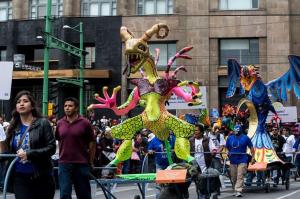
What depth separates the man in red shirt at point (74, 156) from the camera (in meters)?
8.58

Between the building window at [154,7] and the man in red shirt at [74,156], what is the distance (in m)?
31.9

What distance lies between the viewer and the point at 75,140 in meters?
8.63

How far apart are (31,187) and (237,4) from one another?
34.4m

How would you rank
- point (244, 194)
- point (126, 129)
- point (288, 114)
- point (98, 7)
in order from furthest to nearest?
point (98, 7)
point (288, 114)
point (244, 194)
point (126, 129)

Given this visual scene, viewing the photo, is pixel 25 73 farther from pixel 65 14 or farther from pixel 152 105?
pixel 152 105

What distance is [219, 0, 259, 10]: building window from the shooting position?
38.9 metres

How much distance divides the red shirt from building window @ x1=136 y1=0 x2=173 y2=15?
105ft

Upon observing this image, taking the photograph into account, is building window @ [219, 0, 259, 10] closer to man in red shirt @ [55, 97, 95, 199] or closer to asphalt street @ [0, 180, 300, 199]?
asphalt street @ [0, 180, 300, 199]

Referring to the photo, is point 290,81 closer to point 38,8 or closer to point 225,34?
point 225,34

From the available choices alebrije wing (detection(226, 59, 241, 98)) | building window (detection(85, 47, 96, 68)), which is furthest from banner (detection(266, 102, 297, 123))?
building window (detection(85, 47, 96, 68))

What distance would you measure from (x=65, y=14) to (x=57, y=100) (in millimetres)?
6024

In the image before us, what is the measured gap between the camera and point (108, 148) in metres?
18.1

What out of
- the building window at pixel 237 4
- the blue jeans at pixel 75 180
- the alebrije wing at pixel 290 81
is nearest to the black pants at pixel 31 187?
the blue jeans at pixel 75 180

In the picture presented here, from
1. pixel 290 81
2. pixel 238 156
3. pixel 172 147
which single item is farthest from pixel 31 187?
pixel 290 81
